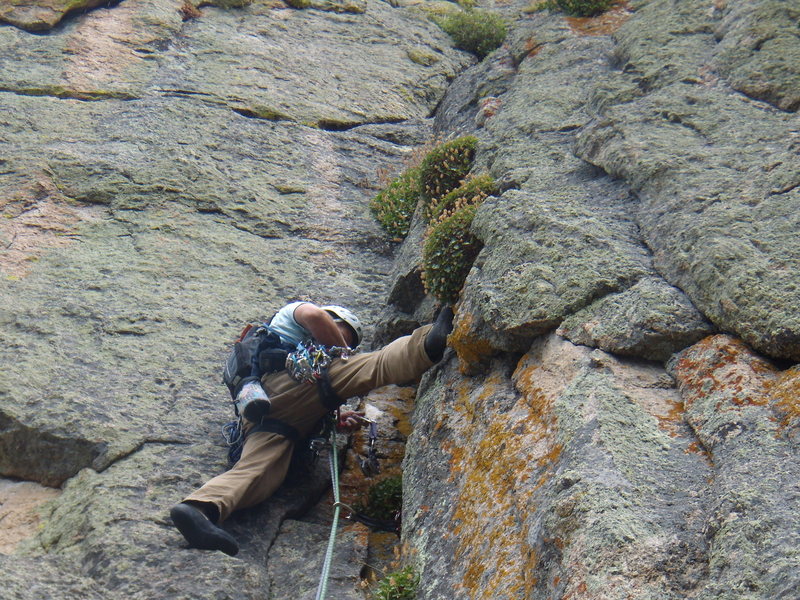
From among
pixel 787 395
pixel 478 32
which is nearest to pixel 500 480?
pixel 787 395

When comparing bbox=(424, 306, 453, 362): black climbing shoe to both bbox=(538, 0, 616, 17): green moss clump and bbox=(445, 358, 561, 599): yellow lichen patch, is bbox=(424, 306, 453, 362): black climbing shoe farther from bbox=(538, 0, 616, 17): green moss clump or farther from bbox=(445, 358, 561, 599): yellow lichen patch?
bbox=(538, 0, 616, 17): green moss clump

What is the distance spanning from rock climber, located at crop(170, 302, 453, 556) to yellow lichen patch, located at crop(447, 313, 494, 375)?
0.48 meters

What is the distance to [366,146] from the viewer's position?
15398mm

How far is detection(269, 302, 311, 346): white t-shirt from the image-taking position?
8.91 m

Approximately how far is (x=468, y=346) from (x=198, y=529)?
9.45 ft

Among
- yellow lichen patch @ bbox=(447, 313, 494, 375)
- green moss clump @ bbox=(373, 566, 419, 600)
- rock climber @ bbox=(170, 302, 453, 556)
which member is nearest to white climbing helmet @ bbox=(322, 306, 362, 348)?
rock climber @ bbox=(170, 302, 453, 556)

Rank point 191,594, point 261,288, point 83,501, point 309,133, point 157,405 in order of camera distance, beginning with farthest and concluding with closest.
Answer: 1. point 309,133
2. point 261,288
3. point 157,405
4. point 83,501
5. point 191,594

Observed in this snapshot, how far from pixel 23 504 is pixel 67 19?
460 inches

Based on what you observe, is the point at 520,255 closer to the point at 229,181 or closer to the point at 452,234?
the point at 452,234

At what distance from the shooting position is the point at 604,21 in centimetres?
1496

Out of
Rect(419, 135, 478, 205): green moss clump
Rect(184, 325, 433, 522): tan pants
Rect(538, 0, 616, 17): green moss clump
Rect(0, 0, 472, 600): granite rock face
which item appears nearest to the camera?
Rect(0, 0, 472, 600): granite rock face

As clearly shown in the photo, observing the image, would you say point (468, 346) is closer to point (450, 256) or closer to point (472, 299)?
point (472, 299)

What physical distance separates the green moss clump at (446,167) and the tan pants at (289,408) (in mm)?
3380

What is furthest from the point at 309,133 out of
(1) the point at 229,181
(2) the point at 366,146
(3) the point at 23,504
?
(3) the point at 23,504
